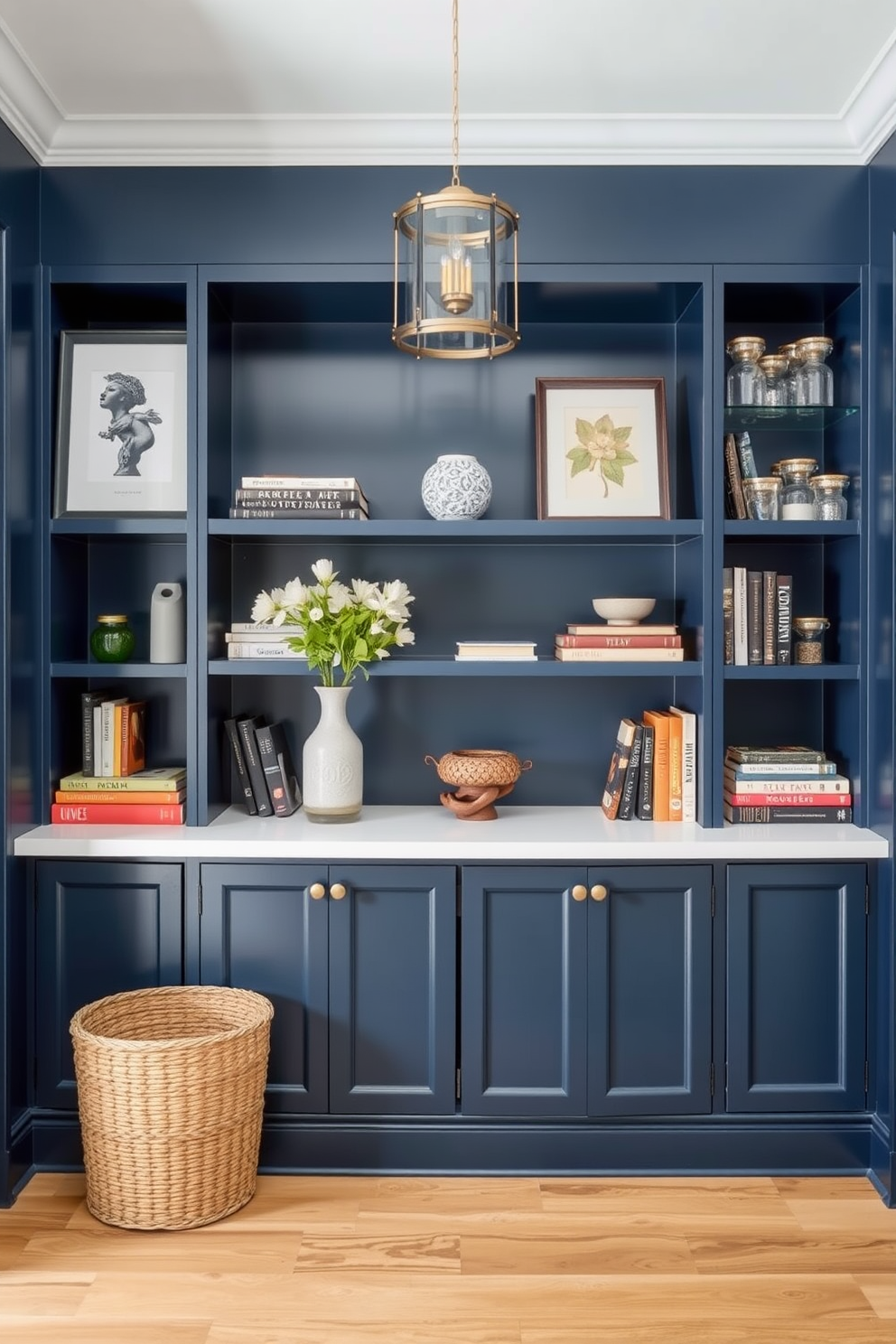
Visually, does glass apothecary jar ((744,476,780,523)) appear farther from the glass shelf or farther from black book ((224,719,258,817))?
black book ((224,719,258,817))

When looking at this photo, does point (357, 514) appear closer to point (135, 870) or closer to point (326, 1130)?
point (135, 870)

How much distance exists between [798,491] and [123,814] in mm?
2025

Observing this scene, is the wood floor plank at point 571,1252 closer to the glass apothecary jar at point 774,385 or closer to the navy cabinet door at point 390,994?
the navy cabinet door at point 390,994

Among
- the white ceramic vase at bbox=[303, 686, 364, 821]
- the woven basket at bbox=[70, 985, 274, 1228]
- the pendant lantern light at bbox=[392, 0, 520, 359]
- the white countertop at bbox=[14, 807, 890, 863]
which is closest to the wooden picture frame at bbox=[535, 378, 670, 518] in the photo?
the white ceramic vase at bbox=[303, 686, 364, 821]

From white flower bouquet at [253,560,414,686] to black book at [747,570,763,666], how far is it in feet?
3.03

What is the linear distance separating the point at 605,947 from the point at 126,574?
1759 millimetres

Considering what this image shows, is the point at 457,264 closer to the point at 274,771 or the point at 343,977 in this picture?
the point at 274,771

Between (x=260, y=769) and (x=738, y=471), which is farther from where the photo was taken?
(x=260, y=769)

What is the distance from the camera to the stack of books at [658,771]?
2.83 meters

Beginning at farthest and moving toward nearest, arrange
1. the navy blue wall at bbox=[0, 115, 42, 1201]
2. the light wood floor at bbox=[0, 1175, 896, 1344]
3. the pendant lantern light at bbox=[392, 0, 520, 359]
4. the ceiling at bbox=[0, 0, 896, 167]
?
1. the navy blue wall at bbox=[0, 115, 42, 1201]
2. the ceiling at bbox=[0, 0, 896, 167]
3. the light wood floor at bbox=[0, 1175, 896, 1344]
4. the pendant lantern light at bbox=[392, 0, 520, 359]

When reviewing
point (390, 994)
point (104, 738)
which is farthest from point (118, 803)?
point (390, 994)

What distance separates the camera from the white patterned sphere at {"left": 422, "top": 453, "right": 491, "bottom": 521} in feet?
9.30

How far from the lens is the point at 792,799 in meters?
2.80

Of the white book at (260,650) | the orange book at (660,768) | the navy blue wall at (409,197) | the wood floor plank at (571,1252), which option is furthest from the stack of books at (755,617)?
the wood floor plank at (571,1252)
